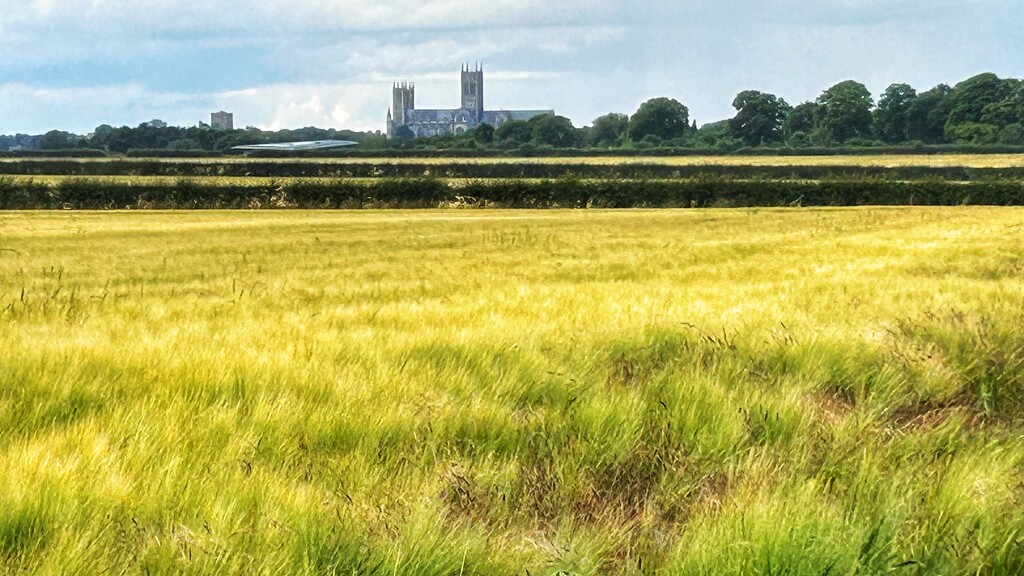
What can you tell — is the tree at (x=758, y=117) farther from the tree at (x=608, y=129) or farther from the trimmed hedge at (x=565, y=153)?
the trimmed hedge at (x=565, y=153)

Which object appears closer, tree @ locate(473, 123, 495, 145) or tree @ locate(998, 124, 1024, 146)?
tree @ locate(998, 124, 1024, 146)

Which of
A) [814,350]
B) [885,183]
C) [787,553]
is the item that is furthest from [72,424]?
[885,183]

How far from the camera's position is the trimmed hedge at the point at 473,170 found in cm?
6944

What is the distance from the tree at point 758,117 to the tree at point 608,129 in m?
23.6

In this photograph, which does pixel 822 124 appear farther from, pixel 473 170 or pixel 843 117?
pixel 473 170

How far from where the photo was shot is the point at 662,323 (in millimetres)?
7137

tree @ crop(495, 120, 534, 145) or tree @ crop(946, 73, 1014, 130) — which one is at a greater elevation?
tree @ crop(946, 73, 1014, 130)

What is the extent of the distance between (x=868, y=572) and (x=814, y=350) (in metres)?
3.33

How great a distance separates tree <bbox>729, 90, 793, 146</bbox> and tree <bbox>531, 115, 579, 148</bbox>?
28.0 metres

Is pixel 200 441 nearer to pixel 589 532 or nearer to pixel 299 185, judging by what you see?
pixel 589 532

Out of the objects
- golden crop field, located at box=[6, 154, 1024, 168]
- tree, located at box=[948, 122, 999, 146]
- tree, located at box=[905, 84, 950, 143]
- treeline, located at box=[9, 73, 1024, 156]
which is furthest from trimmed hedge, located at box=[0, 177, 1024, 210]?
tree, located at box=[905, 84, 950, 143]

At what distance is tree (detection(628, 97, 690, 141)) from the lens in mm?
161125

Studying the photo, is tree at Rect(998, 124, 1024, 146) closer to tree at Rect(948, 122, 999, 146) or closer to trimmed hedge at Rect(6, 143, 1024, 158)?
tree at Rect(948, 122, 999, 146)

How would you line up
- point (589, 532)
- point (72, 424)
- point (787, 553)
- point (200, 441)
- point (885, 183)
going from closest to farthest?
1. point (787, 553)
2. point (589, 532)
3. point (200, 441)
4. point (72, 424)
5. point (885, 183)
